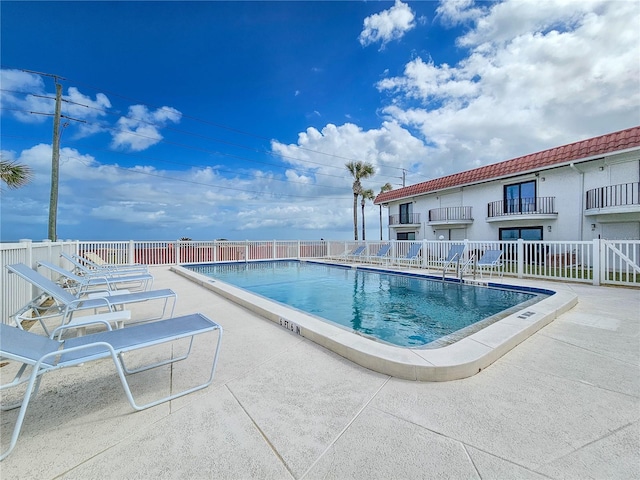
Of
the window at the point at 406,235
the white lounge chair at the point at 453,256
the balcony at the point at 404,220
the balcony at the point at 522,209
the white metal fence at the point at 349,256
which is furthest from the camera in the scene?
the window at the point at 406,235

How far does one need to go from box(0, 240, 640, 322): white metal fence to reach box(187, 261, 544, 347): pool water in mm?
1880

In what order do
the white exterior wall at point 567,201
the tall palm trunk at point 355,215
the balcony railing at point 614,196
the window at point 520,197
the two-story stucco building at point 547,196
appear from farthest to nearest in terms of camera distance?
the tall palm trunk at point 355,215 → the window at point 520,197 → the white exterior wall at point 567,201 → the two-story stucco building at point 547,196 → the balcony railing at point 614,196

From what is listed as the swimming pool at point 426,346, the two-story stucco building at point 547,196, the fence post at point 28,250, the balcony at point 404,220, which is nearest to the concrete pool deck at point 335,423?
the swimming pool at point 426,346

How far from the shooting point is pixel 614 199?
1118cm

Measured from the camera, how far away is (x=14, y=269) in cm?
284

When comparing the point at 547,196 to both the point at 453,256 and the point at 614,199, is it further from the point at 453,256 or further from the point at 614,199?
the point at 453,256

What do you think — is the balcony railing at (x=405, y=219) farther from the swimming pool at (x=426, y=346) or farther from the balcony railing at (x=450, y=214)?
the swimming pool at (x=426, y=346)

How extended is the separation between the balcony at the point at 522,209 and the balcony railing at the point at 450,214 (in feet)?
4.49

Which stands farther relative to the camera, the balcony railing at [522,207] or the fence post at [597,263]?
the balcony railing at [522,207]

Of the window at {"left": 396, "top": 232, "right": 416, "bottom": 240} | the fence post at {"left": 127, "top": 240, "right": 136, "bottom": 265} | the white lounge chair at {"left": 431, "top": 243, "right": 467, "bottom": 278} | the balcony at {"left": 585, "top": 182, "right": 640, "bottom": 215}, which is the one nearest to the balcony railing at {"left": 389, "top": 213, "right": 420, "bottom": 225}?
the window at {"left": 396, "top": 232, "right": 416, "bottom": 240}

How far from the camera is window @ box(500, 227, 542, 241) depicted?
1456cm

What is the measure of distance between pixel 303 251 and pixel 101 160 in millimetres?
12573

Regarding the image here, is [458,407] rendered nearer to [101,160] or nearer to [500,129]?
[500,129]

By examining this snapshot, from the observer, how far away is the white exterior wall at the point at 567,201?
11.3 metres
